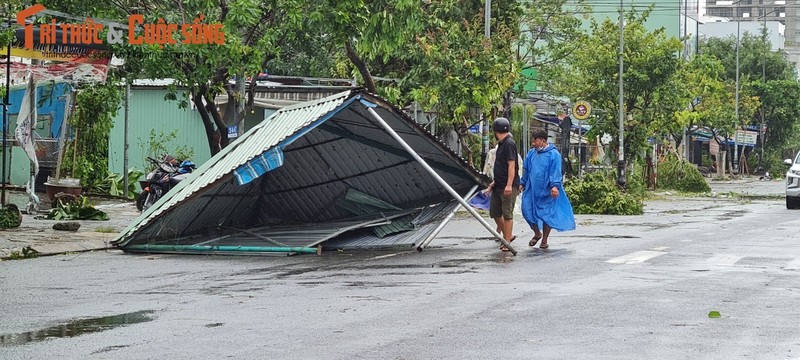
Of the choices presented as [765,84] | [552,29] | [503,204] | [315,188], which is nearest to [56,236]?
[315,188]

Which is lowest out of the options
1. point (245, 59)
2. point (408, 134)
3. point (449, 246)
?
point (449, 246)

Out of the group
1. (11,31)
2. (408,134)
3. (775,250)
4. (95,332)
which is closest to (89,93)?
(11,31)

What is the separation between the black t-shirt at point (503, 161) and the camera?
49.9 feet

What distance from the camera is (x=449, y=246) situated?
16.3 metres

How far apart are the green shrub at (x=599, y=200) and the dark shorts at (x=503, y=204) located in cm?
1200

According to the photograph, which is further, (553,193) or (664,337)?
(553,193)

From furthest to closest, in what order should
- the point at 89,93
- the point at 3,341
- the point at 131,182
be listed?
the point at 131,182 → the point at 89,93 → the point at 3,341

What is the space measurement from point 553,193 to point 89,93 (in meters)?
12.4

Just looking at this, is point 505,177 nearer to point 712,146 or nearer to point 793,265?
point 793,265

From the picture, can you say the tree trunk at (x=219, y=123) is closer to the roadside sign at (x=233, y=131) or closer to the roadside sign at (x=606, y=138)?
the roadside sign at (x=233, y=131)

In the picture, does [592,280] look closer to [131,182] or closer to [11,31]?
[11,31]

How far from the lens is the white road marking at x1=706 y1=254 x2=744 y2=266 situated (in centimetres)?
1331

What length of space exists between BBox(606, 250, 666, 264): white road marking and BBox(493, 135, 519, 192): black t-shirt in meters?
1.89

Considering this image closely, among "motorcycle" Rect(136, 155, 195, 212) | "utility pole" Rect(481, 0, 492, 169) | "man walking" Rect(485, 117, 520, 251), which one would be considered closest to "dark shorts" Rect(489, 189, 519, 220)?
"man walking" Rect(485, 117, 520, 251)
